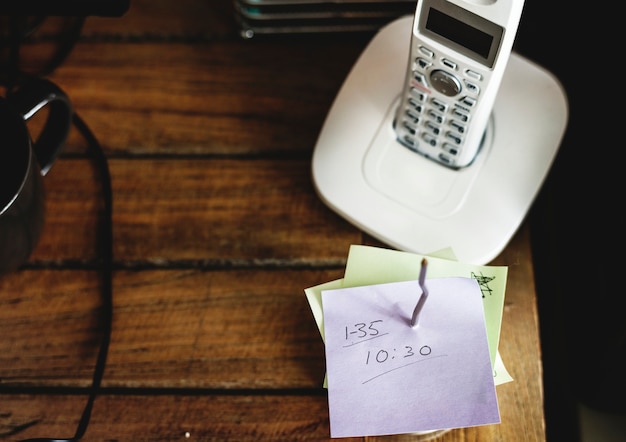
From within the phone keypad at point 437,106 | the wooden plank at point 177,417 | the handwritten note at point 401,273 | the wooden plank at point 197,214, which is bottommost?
the wooden plank at point 177,417

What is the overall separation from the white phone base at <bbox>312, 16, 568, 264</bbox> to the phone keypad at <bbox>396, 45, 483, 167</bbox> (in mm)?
14

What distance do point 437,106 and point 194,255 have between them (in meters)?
0.22

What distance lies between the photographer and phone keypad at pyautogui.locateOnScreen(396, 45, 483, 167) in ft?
1.58

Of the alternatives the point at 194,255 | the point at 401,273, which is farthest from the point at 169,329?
the point at 401,273

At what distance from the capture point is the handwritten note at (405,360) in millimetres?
455

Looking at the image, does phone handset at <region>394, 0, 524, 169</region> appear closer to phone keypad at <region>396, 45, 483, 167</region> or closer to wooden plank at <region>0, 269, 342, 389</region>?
phone keypad at <region>396, 45, 483, 167</region>

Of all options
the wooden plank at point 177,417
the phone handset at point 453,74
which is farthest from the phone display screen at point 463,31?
the wooden plank at point 177,417

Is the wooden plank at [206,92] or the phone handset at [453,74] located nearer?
the phone handset at [453,74]

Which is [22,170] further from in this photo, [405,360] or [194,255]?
[405,360]

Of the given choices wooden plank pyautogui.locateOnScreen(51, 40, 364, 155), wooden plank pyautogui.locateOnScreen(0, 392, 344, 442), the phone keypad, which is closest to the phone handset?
the phone keypad

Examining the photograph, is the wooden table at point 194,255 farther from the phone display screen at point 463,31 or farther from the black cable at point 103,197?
the phone display screen at point 463,31

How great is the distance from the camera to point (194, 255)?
0.57 metres

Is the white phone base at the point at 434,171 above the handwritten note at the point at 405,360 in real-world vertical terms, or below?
above

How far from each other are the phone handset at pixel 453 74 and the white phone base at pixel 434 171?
0.05ft
